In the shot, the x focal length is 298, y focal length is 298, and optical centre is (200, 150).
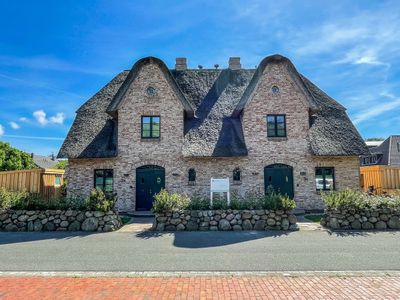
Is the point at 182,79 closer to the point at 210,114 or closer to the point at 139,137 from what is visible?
the point at 210,114

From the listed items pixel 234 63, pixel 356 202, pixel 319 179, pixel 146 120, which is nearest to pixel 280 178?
pixel 319 179

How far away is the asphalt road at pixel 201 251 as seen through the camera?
7301mm

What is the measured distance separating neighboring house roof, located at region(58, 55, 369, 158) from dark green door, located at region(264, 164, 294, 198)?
186cm

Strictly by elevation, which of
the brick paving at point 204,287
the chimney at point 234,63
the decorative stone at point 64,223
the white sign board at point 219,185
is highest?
the chimney at point 234,63


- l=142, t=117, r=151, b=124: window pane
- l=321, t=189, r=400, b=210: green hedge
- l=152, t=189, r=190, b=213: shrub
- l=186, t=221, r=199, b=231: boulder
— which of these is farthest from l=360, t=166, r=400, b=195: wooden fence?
l=142, t=117, r=151, b=124: window pane

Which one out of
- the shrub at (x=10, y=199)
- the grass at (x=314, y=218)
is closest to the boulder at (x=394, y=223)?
the grass at (x=314, y=218)

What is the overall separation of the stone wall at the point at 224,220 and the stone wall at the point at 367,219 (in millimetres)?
1860

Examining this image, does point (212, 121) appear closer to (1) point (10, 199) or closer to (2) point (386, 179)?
(1) point (10, 199)

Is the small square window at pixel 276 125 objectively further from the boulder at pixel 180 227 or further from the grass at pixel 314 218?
the boulder at pixel 180 227

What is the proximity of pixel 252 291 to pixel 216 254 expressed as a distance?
2713 mm

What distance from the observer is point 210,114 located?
19188 mm

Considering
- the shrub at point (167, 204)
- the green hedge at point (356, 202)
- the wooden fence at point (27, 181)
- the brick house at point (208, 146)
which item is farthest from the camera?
the brick house at point (208, 146)

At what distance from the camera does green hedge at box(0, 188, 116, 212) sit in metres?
12.3

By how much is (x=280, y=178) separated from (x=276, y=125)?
10.6 feet
